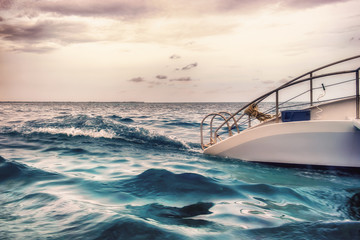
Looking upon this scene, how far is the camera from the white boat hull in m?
5.51

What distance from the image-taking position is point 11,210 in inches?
137

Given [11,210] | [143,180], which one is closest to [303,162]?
[143,180]

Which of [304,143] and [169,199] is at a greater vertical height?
[304,143]

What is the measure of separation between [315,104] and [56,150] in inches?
274

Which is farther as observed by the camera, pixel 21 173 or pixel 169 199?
pixel 21 173

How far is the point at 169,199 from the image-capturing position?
3982mm

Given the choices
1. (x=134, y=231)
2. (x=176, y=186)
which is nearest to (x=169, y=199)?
(x=176, y=186)

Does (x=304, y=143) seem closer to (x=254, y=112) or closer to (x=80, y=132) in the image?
(x=254, y=112)

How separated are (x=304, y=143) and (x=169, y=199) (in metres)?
3.30

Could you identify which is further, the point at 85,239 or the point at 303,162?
the point at 303,162

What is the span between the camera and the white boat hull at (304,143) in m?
5.51

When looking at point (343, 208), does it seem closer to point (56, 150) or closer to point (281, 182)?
point (281, 182)

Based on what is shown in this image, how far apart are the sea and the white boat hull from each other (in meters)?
0.20

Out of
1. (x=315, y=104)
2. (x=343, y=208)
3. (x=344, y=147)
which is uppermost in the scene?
(x=315, y=104)
